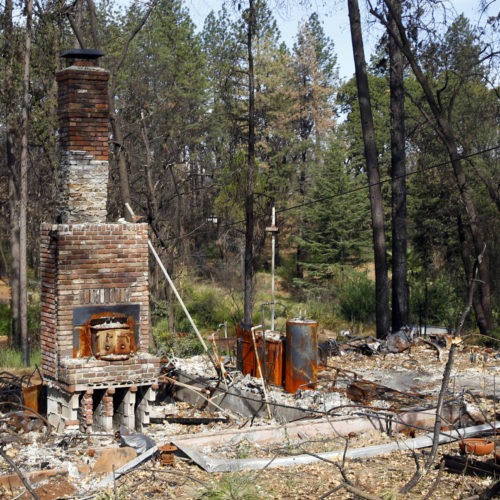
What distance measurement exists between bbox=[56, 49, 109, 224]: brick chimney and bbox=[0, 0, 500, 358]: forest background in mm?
5880

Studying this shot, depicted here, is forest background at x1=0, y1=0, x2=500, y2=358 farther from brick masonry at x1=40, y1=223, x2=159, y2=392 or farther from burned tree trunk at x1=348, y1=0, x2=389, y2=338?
brick masonry at x1=40, y1=223, x2=159, y2=392

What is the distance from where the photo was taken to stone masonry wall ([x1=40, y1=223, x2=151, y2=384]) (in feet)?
34.0

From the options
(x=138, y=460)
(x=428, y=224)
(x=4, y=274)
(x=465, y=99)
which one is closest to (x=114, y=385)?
(x=138, y=460)

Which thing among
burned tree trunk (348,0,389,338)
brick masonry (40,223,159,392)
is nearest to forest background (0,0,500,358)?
burned tree trunk (348,0,389,338)

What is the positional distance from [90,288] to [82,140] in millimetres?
2070

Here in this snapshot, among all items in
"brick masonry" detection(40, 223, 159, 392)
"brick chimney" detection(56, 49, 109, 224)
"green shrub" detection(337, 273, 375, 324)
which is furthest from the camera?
"green shrub" detection(337, 273, 375, 324)

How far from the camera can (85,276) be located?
34.4 feet

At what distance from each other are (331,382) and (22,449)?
16.8ft

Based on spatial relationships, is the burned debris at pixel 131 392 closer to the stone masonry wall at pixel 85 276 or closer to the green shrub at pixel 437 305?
the stone masonry wall at pixel 85 276

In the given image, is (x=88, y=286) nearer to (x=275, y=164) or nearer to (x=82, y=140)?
(x=82, y=140)

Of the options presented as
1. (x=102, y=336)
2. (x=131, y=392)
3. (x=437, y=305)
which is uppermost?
(x=102, y=336)

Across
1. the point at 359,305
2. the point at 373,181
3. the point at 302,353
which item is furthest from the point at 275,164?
the point at 302,353

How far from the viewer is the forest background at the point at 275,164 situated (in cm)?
2025

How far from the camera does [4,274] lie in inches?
1495
